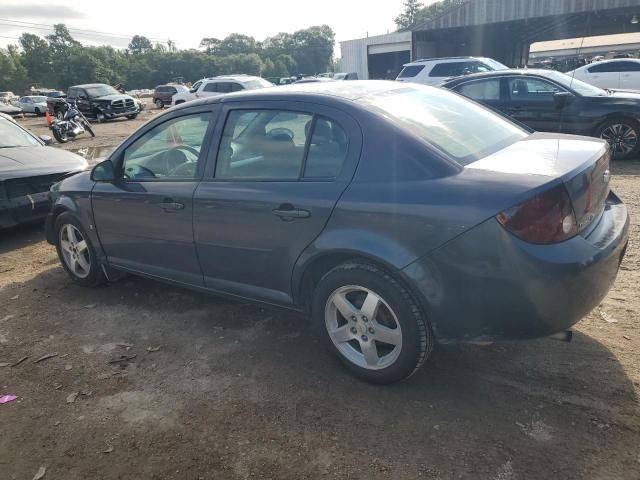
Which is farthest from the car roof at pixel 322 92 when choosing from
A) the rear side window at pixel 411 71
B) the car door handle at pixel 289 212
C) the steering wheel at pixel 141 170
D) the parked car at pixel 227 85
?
the parked car at pixel 227 85

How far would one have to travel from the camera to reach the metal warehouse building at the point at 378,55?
34700 millimetres

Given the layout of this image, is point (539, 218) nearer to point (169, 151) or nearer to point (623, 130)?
point (169, 151)

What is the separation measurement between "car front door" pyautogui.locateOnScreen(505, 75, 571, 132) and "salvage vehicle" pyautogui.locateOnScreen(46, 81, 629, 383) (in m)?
6.00

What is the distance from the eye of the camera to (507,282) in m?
2.39

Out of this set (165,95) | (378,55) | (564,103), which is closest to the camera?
(564,103)

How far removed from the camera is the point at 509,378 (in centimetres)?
294

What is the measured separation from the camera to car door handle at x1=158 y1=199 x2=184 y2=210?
141 inches

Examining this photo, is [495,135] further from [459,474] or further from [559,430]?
[459,474]

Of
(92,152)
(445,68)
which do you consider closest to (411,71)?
(445,68)

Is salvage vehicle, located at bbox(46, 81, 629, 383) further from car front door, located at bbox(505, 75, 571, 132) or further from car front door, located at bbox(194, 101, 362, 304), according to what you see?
car front door, located at bbox(505, 75, 571, 132)

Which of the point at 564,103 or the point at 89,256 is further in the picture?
the point at 564,103

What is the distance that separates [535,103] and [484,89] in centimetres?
95

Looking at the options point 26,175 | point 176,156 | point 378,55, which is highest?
point 378,55

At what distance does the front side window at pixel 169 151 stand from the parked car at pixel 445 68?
1347cm
